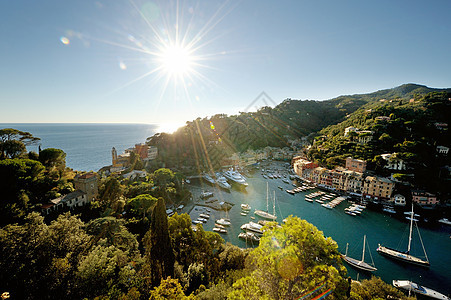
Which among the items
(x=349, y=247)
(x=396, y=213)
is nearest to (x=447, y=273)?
(x=349, y=247)

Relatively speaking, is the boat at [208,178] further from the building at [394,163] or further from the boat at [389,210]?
the building at [394,163]

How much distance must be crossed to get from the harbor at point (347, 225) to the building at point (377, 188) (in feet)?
13.5

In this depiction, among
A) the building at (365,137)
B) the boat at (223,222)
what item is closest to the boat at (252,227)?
the boat at (223,222)

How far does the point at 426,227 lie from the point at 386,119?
30.6 metres

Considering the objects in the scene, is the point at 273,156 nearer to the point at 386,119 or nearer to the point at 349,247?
the point at 386,119

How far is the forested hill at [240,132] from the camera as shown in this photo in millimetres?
45125

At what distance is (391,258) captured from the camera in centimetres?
1549

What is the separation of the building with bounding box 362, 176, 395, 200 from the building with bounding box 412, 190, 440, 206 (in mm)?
2431

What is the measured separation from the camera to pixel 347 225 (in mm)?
20250

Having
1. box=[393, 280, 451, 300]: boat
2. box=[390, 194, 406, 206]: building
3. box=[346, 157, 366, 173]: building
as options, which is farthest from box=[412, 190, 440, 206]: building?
box=[393, 280, 451, 300]: boat

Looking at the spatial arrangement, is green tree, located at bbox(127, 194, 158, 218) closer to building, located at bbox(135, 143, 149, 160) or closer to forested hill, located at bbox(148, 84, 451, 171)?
forested hill, located at bbox(148, 84, 451, 171)

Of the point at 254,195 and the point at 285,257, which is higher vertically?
the point at 285,257

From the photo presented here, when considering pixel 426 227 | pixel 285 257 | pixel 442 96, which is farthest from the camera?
pixel 442 96

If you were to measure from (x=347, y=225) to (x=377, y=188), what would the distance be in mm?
10513
